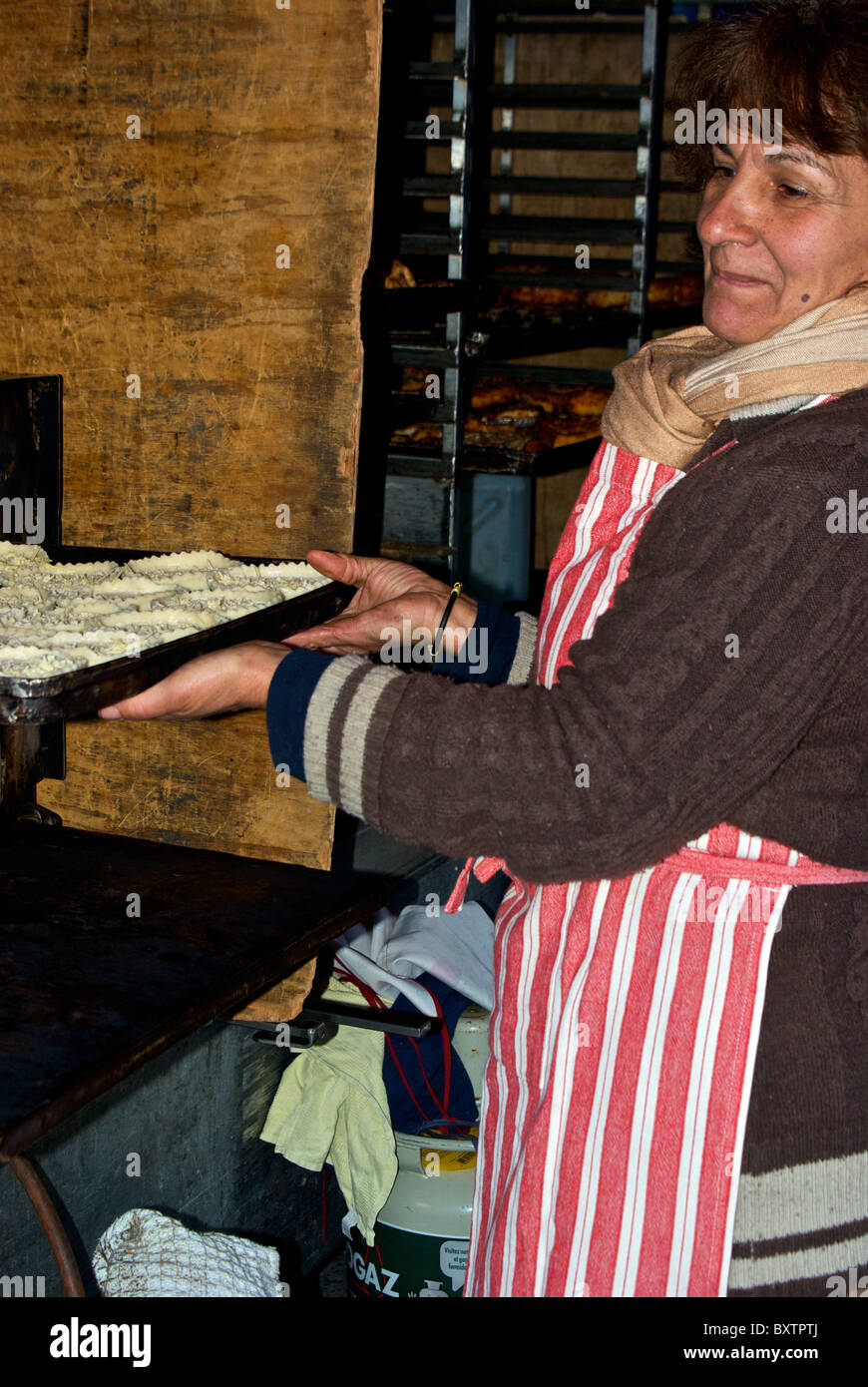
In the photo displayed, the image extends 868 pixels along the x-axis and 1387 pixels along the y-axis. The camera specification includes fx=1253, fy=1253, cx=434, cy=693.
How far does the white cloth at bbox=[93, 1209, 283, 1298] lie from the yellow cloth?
1.26 ft

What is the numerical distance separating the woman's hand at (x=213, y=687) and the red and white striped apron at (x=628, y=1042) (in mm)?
328

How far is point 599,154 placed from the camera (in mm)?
5387

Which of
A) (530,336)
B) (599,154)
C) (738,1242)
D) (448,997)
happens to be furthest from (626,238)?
(738,1242)

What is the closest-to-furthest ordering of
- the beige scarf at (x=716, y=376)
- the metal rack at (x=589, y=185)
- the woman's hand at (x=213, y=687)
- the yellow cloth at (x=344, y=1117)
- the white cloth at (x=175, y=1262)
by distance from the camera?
the beige scarf at (x=716, y=376), the woman's hand at (x=213, y=687), the white cloth at (x=175, y=1262), the yellow cloth at (x=344, y=1117), the metal rack at (x=589, y=185)

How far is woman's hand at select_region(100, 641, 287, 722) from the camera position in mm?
1337

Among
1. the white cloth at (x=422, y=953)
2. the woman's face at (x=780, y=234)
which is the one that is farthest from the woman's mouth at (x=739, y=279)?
the white cloth at (x=422, y=953)

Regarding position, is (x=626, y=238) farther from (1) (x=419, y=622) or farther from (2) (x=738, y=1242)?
(2) (x=738, y=1242)

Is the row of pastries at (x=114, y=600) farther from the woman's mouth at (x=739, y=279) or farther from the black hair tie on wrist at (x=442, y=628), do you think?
the woman's mouth at (x=739, y=279)

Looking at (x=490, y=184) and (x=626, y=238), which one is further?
(x=490, y=184)

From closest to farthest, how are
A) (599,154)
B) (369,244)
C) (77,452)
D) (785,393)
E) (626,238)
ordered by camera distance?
(785,393) → (369,244) → (77,452) → (626,238) → (599,154)

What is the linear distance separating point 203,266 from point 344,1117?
69.3 inches

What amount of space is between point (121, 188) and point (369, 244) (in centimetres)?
44

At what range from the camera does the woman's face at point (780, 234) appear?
1.25m

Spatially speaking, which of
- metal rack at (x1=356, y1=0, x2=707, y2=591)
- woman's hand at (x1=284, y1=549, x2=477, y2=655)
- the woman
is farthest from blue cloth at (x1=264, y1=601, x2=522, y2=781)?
metal rack at (x1=356, y1=0, x2=707, y2=591)
